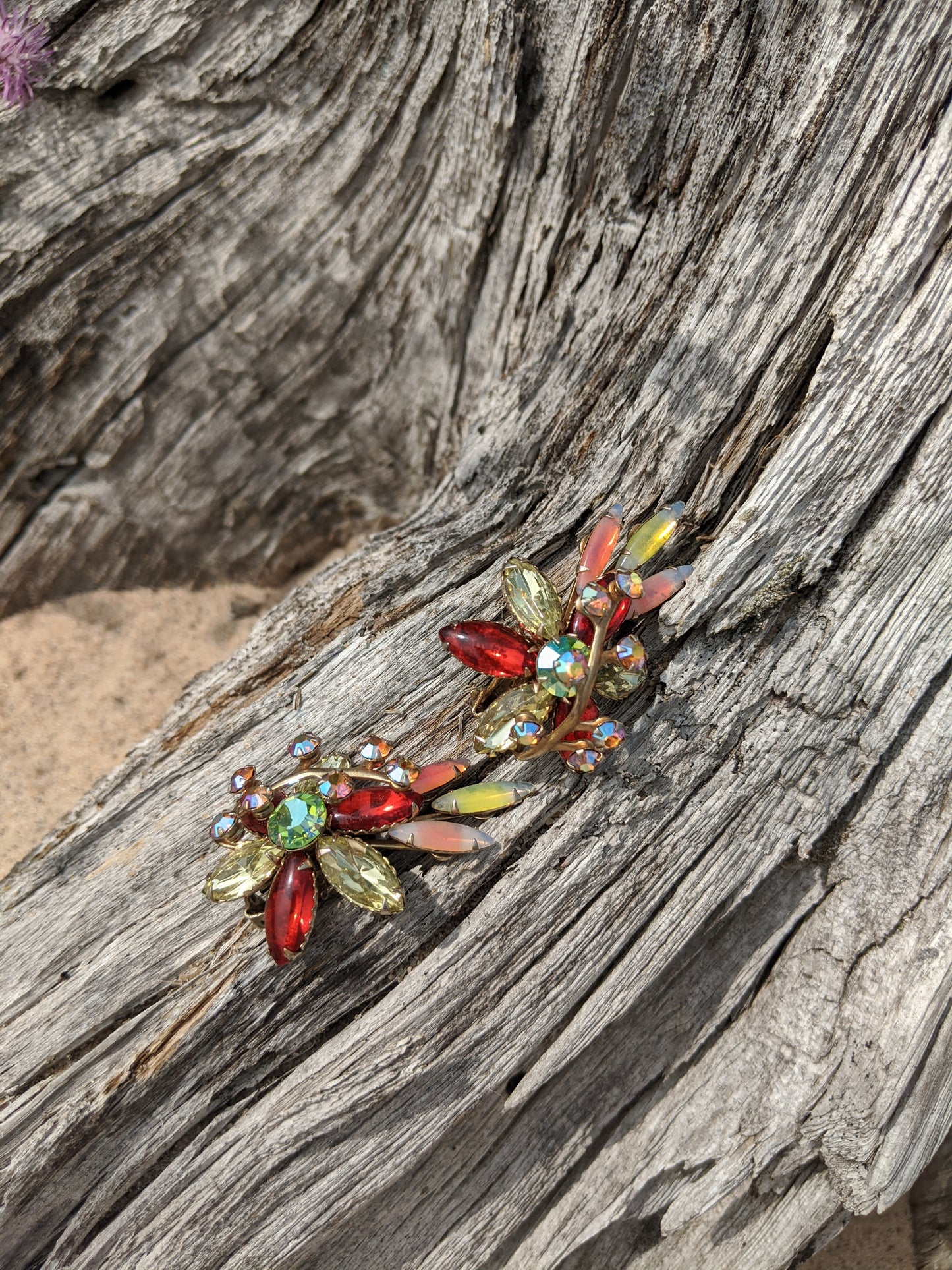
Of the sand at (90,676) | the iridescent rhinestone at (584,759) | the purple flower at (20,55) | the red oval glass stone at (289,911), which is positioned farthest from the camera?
the sand at (90,676)

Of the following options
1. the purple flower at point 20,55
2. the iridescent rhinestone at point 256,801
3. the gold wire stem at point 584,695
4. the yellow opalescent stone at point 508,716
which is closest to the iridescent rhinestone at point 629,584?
the gold wire stem at point 584,695

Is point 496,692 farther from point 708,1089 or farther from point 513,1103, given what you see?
point 708,1089

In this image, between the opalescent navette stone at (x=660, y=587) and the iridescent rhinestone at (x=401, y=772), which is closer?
the iridescent rhinestone at (x=401, y=772)

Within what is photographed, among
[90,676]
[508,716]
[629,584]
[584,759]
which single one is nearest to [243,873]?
[508,716]

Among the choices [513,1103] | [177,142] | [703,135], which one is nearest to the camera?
[513,1103]

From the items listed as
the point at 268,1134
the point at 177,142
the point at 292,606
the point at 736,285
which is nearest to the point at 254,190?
→ the point at 177,142

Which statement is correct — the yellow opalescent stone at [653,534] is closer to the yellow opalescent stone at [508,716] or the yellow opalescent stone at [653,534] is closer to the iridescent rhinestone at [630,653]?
the iridescent rhinestone at [630,653]

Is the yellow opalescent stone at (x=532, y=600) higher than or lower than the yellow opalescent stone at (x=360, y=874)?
higher
